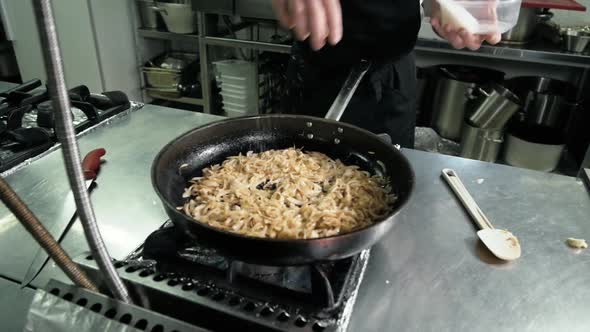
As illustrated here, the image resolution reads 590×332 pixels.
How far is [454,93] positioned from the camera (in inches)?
109

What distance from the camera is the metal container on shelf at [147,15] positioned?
3236 mm

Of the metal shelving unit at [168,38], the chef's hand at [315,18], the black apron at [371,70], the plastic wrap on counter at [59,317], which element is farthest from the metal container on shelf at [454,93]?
the plastic wrap on counter at [59,317]

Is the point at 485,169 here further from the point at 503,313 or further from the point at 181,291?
the point at 181,291

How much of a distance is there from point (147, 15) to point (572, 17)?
3.10 meters

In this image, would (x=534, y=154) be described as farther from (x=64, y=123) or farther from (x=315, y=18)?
(x=64, y=123)

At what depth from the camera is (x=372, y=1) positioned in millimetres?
1531

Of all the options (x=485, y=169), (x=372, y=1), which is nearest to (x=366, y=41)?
(x=372, y=1)

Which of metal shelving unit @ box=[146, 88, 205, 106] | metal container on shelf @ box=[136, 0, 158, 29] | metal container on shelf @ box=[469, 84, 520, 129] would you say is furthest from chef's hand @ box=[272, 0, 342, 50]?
metal container on shelf @ box=[136, 0, 158, 29]

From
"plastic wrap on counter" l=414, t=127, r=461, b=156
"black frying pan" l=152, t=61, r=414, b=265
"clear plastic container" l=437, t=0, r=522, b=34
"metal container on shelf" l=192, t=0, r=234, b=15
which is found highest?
"clear plastic container" l=437, t=0, r=522, b=34

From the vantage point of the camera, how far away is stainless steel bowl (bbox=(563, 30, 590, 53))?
240 cm

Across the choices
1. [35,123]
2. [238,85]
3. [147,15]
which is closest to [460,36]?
[35,123]

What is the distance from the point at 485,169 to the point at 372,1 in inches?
28.3

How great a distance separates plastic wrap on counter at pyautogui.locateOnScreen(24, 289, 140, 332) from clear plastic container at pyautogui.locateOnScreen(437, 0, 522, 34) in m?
1.13

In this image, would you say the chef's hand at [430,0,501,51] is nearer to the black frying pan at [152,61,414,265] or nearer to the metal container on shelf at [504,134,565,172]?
the black frying pan at [152,61,414,265]
